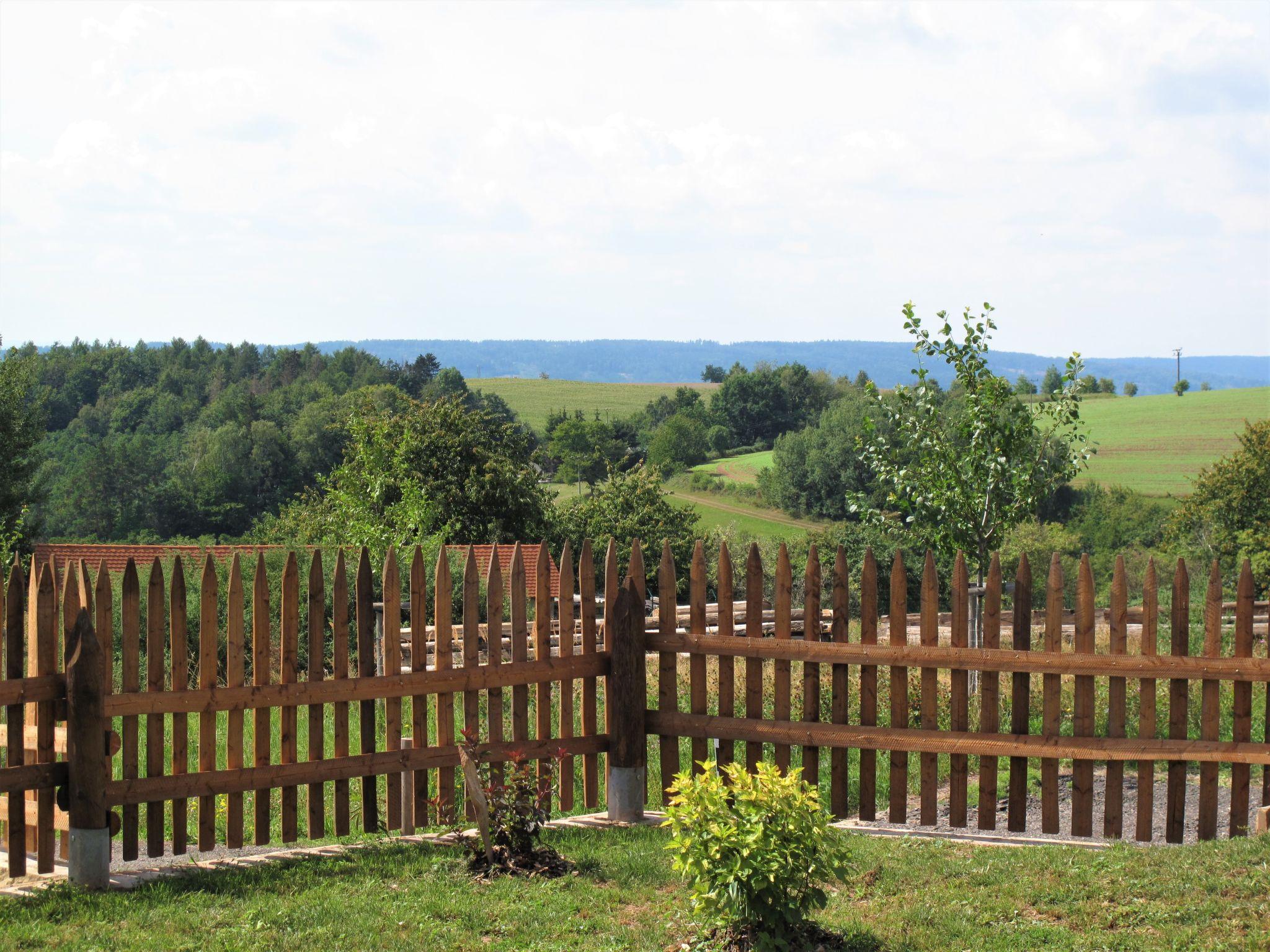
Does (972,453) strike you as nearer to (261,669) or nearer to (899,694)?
(899,694)

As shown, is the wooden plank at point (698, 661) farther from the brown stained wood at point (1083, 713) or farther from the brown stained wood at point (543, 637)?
the brown stained wood at point (1083, 713)

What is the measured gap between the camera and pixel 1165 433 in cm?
10056

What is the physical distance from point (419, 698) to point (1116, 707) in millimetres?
3869

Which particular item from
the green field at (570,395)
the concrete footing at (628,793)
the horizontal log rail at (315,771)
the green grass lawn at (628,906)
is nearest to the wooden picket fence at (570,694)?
the horizontal log rail at (315,771)

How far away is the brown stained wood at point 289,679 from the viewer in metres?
5.93

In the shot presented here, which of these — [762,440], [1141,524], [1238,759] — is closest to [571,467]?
[762,440]

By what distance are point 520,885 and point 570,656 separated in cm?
149

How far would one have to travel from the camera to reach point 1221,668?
609 centimetres

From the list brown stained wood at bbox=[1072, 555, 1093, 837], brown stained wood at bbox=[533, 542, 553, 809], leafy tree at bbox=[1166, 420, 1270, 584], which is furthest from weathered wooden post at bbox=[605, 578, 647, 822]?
leafy tree at bbox=[1166, 420, 1270, 584]

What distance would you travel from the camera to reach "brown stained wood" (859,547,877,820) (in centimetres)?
639

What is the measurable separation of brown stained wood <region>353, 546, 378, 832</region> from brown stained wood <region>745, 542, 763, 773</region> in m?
1.77

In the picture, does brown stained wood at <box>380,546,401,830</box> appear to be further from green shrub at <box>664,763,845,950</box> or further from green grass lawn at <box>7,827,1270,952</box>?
green shrub at <box>664,763,845,950</box>

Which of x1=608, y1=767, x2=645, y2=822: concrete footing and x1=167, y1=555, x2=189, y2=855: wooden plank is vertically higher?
x1=167, y1=555, x2=189, y2=855: wooden plank

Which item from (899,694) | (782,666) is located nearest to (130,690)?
(782,666)
